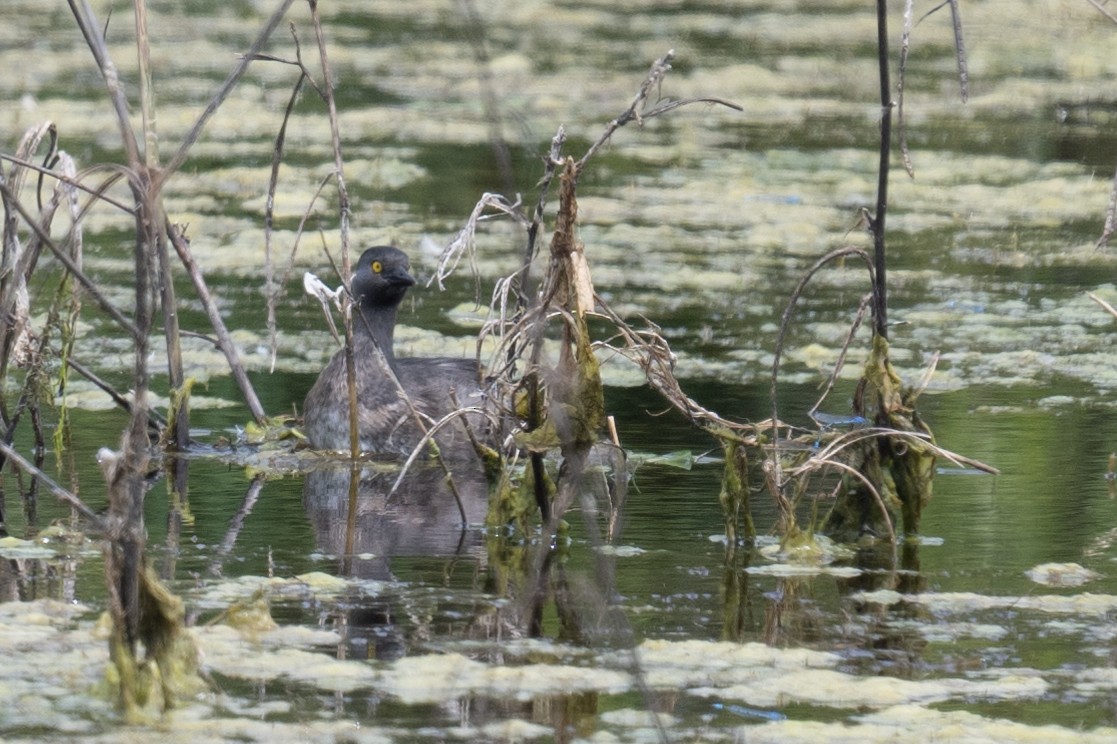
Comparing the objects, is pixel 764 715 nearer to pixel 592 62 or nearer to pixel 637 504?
pixel 637 504

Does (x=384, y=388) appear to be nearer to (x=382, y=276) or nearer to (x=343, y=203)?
(x=382, y=276)

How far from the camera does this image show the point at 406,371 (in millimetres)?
8141

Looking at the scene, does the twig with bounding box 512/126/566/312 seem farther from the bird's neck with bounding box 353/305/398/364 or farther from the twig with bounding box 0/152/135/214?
the bird's neck with bounding box 353/305/398/364

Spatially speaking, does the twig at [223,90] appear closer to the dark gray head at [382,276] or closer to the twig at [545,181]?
the twig at [545,181]

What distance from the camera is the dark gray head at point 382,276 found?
834 centimetres

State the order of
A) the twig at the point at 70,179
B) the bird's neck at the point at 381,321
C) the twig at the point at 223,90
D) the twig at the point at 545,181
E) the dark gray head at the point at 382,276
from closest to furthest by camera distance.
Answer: the twig at the point at 223,90 → the twig at the point at 70,179 → the twig at the point at 545,181 → the dark gray head at the point at 382,276 → the bird's neck at the point at 381,321

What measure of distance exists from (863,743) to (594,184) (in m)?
9.03

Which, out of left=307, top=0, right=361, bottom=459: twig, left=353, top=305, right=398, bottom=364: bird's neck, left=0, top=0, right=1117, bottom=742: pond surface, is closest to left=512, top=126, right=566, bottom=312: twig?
left=0, top=0, right=1117, bottom=742: pond surface

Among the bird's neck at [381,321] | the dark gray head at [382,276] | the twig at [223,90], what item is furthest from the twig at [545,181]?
the bird's neck at [381,321]

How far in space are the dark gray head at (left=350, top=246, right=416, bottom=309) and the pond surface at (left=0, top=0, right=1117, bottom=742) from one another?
0.48 meters

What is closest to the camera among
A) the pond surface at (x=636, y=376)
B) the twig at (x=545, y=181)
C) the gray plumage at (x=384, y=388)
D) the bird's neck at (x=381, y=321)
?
the pond surface at (x=636, y=376)

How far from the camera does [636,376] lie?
8.55 m

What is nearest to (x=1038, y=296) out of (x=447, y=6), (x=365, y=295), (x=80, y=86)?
(x=365, y=295)

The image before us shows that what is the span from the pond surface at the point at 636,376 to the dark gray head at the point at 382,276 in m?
0.48
